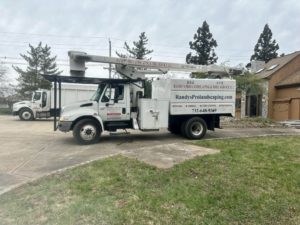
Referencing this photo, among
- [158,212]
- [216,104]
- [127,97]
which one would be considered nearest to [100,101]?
[127,97]

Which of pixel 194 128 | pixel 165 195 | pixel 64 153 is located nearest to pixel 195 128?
pixel 194 128

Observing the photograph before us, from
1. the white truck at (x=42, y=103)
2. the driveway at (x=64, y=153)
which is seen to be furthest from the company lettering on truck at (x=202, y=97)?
the white truck at (x=42, y=103)

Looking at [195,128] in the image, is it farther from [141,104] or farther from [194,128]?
[141,104]

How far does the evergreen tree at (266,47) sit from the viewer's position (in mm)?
45625

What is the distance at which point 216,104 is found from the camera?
1162 cm

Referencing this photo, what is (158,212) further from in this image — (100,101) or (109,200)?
(100,101)

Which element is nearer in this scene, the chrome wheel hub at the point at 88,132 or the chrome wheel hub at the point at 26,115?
the chrome wheel hub at the point at 88,132

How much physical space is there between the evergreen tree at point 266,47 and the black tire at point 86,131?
4096 cm

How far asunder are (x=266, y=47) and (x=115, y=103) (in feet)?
134

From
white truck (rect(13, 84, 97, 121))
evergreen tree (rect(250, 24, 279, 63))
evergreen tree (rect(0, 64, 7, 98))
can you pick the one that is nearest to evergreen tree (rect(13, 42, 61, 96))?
evergreen tree (rect(0, 64, 7, 98))

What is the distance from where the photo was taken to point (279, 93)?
82.5 feet

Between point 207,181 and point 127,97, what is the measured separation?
Answer: 614 cm

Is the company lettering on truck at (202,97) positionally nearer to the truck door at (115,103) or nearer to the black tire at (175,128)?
the black tire at (175,128)

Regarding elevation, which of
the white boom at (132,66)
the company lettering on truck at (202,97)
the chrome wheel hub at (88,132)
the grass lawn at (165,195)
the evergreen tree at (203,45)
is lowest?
the grass lawn at (165,195)
